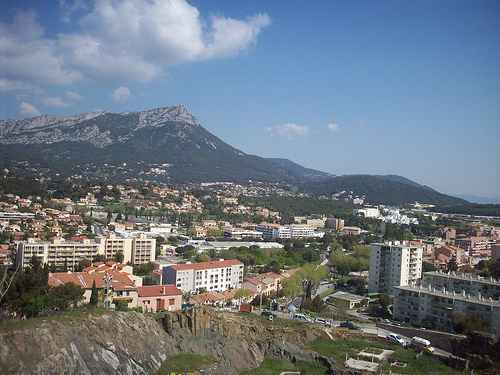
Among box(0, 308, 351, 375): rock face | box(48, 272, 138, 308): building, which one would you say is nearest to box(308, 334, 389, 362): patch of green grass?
box(0, 308, 351, 375): rock face

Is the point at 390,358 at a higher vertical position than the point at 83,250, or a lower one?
lower

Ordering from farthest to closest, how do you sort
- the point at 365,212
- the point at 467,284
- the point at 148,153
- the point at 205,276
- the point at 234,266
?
the point at 148,153, the point at 365,212, the point at 234,266, the point at 205,276, the point at 467,284

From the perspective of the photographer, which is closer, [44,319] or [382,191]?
[44,319]

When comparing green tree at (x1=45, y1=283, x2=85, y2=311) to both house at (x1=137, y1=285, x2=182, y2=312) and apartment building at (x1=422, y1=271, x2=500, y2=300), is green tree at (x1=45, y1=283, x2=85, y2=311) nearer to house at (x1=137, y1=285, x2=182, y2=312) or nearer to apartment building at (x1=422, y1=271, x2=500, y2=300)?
house at (x1=137, y1=285, x2=182, y2=312)

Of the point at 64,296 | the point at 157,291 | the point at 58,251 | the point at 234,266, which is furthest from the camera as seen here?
the point at 58,251

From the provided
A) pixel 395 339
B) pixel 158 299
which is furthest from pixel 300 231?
pixel 395 339

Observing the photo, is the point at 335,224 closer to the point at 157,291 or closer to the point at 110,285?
the point at 157,291

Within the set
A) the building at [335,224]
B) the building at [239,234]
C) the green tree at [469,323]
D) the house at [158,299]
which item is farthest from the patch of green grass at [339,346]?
the building at [335,224]
